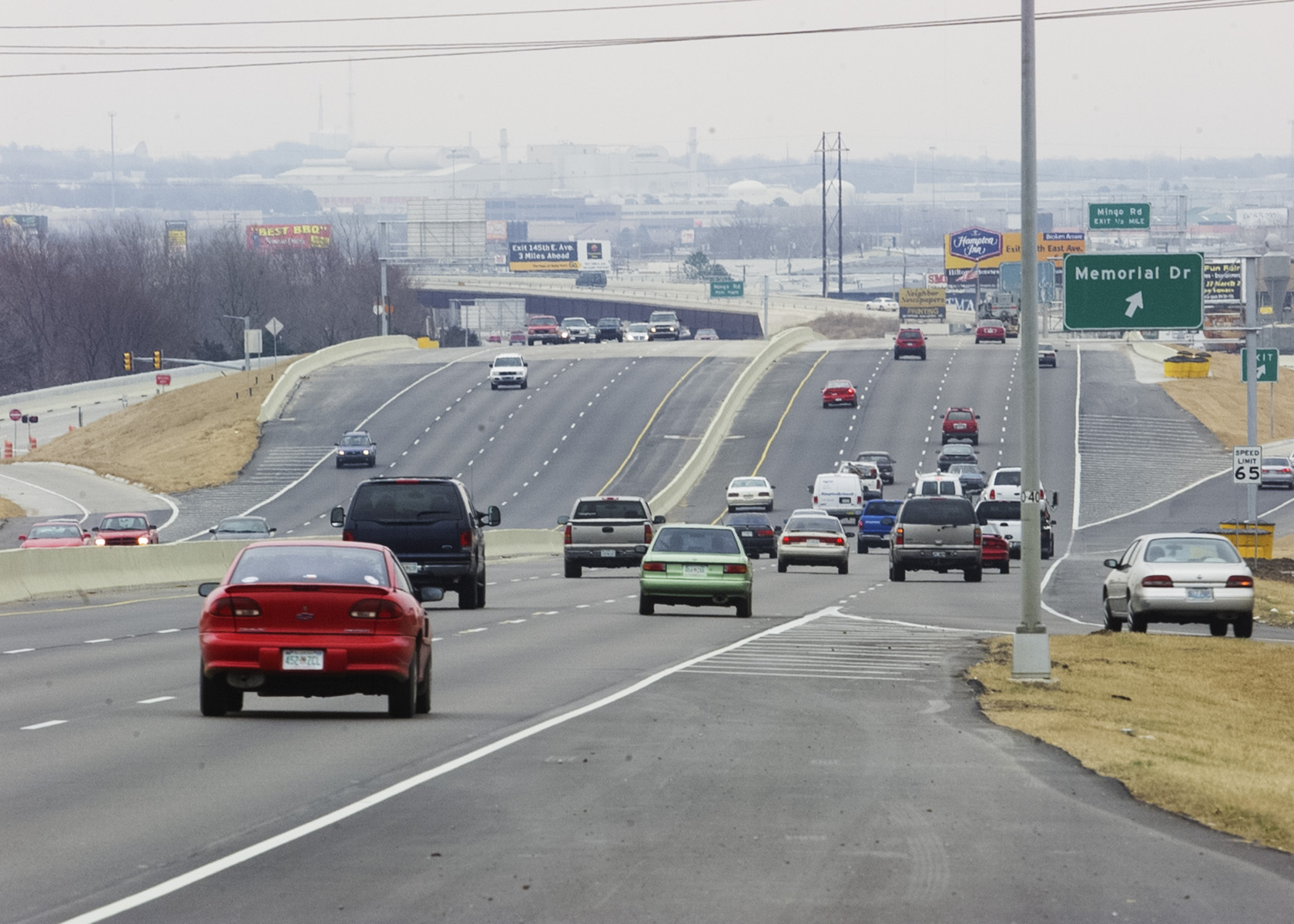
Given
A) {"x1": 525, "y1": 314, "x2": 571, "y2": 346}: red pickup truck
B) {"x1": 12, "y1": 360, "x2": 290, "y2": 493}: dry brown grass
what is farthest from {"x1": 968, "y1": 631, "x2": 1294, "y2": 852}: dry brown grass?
{"x1": 525, "y1": 314, "x2": 571, "y2": 346}: red pickup truck

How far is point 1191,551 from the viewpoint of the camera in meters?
27.2

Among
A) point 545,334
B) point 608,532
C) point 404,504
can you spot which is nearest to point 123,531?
point 608,532

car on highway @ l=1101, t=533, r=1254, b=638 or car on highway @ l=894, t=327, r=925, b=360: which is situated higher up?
car on highway @ l=894, t=327, r=925, b=360

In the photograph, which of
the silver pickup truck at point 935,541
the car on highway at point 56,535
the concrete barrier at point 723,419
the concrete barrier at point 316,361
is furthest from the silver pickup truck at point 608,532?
the concrete barrier at point 316,361

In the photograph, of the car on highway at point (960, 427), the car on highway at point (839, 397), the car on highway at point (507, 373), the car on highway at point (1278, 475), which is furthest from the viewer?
the car on highway at point (507, 373)

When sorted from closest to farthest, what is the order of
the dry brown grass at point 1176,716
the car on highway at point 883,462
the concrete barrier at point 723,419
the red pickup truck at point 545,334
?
1. the dry brown grass at point 1176,716
2. the car on highway at point 883,462
3. the concrete barrier at point 723,419
4. the red pickup truck at point 545,334

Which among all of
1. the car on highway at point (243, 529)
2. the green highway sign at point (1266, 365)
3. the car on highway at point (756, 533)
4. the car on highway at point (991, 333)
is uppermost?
the car on highway at point (991, 333)

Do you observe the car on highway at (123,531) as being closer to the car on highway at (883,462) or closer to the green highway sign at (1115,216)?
the car on highway at (883,462)

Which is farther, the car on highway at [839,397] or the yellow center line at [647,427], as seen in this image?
the car on highway at [839,397]

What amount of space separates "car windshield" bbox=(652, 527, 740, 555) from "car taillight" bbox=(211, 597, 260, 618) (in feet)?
50.4

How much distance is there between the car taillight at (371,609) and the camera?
14.9 metres

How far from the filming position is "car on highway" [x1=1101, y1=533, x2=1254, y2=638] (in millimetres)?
26594

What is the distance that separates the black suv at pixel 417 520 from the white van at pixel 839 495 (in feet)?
116

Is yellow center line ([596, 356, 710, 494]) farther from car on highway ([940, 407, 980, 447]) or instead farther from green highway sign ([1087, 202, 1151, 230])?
green highway sign ([1087, 202, 1151, 230])
